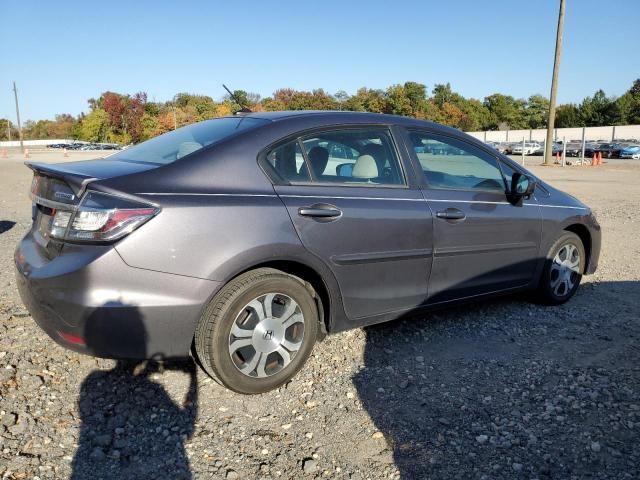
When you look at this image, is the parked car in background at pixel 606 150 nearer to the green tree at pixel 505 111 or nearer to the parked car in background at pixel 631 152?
the parked car in background at pixel 631 152

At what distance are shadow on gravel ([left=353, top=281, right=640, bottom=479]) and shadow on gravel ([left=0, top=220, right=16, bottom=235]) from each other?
6.31 metres

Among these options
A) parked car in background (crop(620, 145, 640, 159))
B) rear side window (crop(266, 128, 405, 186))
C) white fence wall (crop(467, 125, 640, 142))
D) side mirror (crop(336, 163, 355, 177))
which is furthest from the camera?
white fence wall (crop(467, 125, 640, 142))

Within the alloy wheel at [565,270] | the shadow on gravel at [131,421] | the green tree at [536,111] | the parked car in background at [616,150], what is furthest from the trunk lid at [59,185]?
the green tree at [536,111]

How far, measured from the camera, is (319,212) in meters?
3.13

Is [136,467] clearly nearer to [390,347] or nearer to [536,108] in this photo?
[390,347]

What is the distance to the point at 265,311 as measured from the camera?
120 inches

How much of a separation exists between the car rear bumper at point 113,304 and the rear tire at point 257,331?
0.12 m

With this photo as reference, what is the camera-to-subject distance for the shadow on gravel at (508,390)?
2539 mm

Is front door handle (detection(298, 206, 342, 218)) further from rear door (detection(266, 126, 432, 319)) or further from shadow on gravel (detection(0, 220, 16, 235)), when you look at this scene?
shadow on gravel (detection(0, 220, 16, 235))

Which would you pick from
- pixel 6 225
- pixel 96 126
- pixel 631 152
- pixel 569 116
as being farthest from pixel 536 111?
pixel 6 225

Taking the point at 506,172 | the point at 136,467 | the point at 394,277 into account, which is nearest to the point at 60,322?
the point at 136,467

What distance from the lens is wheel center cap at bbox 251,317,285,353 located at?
9.95 feet

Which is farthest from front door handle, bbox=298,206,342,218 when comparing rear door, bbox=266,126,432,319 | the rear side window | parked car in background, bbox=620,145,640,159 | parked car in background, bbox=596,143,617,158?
parked car in background, bbox=596,143,617,158

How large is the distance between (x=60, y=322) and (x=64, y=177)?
0.75 m
